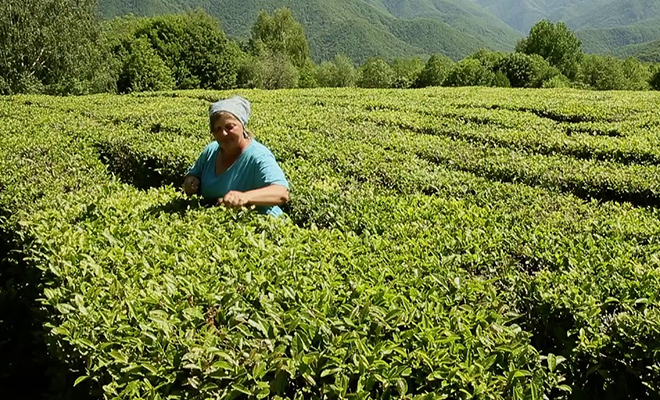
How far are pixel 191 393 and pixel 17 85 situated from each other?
27031 millimetres

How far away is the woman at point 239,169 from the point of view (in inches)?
155

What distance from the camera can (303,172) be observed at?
257 inches

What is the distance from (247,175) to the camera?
13.6 ft

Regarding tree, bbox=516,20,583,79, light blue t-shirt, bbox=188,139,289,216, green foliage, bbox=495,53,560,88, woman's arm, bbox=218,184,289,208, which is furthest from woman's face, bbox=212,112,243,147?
tree, bbox=516,20,583,79

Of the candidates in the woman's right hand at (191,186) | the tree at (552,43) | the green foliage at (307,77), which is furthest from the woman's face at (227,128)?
the tree at (552,43)

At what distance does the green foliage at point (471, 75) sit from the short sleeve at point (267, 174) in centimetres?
3865

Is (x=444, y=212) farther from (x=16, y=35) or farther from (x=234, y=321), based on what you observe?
(x=16, y=35)

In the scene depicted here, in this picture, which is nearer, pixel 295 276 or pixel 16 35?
pixel 295 276

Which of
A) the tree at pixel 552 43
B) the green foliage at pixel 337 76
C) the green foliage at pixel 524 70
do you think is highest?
the tree at pixel 552 43

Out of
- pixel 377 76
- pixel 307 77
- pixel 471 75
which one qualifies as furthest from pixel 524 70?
pixel 307 77

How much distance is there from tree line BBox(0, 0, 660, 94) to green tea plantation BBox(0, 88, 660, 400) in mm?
20609

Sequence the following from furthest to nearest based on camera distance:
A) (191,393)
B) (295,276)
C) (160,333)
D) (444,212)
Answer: (444,212), (295,276), (160,333), (191,393)

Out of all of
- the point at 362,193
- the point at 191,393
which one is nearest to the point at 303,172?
the point at 362,193

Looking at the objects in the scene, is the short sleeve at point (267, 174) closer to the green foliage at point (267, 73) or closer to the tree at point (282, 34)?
the green foliage at point (267, 73)
